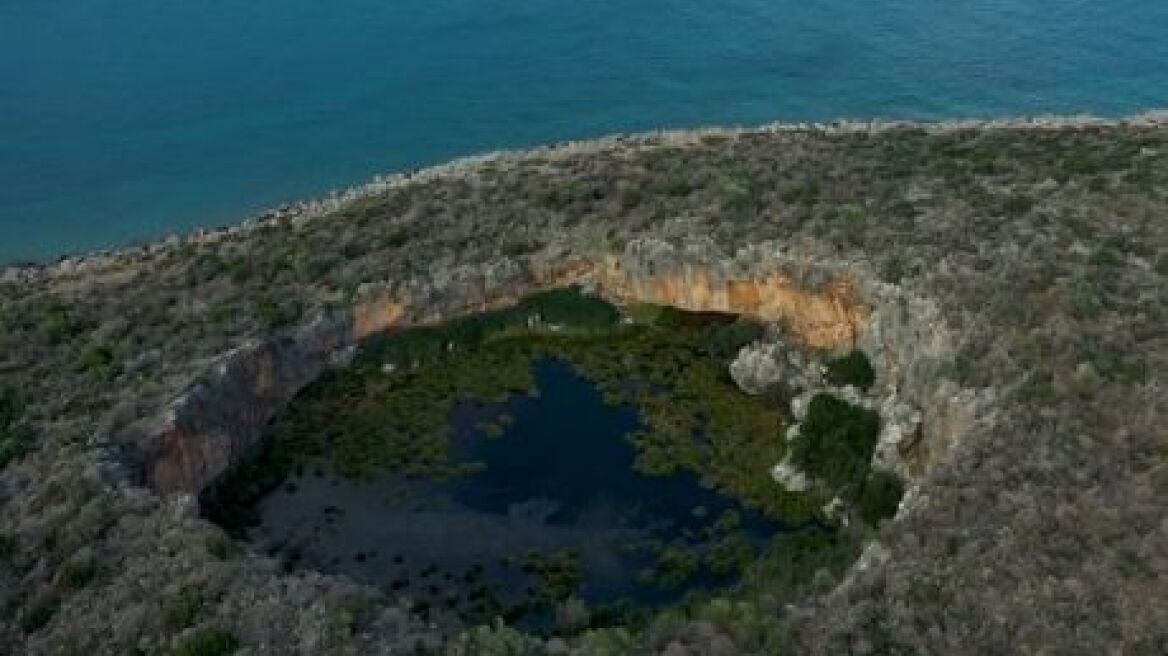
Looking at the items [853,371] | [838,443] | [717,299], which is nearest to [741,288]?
[717,299]

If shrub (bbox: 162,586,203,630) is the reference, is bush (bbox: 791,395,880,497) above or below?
below

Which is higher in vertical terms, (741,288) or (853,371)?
(741,288)

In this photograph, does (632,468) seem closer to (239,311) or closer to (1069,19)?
(239,311)

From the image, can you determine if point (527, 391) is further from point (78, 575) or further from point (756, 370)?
point (78, 575)

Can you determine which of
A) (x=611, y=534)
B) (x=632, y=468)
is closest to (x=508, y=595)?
(x=611, y=534)

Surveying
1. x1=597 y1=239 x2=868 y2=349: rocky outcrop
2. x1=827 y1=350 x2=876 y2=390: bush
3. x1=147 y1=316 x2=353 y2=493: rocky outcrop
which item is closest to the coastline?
x1=147 y1=316 x2=353 y2=493: rocky outcrop

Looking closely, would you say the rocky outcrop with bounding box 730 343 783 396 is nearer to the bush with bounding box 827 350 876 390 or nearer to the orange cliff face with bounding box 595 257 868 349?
the bush with bounding box 827 350 876 390

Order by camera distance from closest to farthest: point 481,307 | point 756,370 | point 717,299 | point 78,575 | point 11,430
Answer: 1. point 78,575
2. point 11,430
3. point 756,370
4. point 717,299
5. point 481,307
